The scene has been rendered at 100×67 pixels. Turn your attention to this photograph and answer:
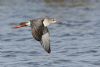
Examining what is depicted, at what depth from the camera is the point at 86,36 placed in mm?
17594

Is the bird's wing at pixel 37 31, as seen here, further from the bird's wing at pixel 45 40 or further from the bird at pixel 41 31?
the bird's wing at pixel 45 40

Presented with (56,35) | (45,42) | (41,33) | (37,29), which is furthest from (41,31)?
(56,35)

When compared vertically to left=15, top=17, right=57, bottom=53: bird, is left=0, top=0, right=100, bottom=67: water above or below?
below

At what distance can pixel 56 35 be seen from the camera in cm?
1808

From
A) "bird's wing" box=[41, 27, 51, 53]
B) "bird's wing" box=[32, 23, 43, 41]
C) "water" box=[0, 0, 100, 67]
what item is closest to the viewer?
"bird's wing" box=[32, 23, 43, 41]

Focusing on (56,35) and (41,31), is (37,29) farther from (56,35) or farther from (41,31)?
(56,35)

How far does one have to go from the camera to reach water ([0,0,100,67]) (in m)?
14.2

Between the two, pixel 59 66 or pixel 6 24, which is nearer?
pixel 59 66

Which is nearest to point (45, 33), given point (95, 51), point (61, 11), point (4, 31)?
point (95, 51)

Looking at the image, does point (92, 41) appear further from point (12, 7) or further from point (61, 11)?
point (12, 7)

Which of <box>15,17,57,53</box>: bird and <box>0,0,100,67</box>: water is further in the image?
<box>0,0,100,67</box>: water

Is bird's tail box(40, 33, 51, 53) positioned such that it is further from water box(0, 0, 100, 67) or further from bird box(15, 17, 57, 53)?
water box(0, 0, 100, 67)

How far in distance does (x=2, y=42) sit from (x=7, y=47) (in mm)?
953

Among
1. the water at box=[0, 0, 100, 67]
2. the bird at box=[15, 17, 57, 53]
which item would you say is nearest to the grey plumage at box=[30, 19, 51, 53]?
the bird at box=[15, 17, 57, 53]
